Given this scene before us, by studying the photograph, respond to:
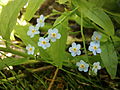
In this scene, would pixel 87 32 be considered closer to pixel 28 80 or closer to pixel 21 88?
pixel 28 80

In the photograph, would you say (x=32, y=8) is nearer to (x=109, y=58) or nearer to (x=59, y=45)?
(x=59, y=45)

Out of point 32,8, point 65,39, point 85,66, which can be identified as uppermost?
point 32,8

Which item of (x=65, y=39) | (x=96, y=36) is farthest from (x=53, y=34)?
(x=96, y=36)

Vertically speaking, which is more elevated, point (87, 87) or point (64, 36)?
point (64, 36)

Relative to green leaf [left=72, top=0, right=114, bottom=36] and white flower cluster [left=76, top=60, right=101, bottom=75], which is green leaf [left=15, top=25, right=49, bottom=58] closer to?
white flower cluster [left=76, top=60, right=101, bottom=75]

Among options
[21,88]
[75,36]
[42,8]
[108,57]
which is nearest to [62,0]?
[108,57]

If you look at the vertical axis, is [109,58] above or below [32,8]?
below

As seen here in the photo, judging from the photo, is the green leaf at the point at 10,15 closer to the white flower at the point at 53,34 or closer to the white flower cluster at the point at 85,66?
the white flower at the point at 53,34
